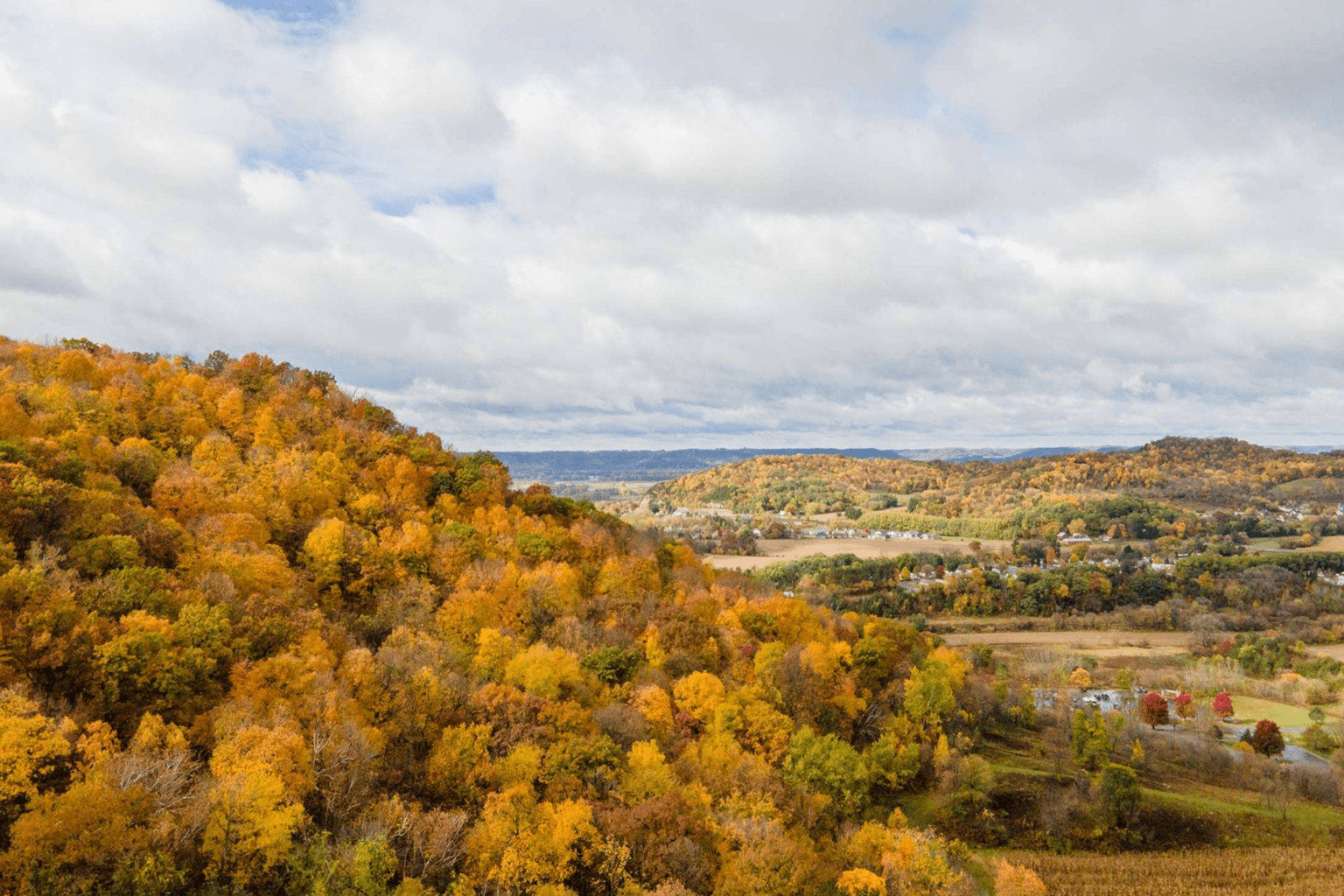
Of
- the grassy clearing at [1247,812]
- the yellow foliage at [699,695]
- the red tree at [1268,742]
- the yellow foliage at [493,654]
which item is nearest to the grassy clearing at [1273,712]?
the red tree at [1268,742]

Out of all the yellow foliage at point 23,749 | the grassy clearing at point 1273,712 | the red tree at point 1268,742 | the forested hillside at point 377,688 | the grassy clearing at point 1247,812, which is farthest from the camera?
the grassy clearing at point 1273,712

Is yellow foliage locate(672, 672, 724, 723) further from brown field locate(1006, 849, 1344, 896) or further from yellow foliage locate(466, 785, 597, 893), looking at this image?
brown field locate(1006, 849, 1344, 896)

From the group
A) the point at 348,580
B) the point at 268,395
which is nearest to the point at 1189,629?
the point at 348,580

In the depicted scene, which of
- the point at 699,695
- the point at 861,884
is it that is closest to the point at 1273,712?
the point at 699,695

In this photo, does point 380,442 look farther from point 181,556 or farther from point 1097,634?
point 1097,634

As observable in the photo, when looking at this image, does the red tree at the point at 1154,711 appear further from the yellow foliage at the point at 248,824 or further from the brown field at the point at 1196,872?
the yellow foliage at the point at 248,824

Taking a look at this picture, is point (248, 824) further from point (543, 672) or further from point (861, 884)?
point (861, 884)
